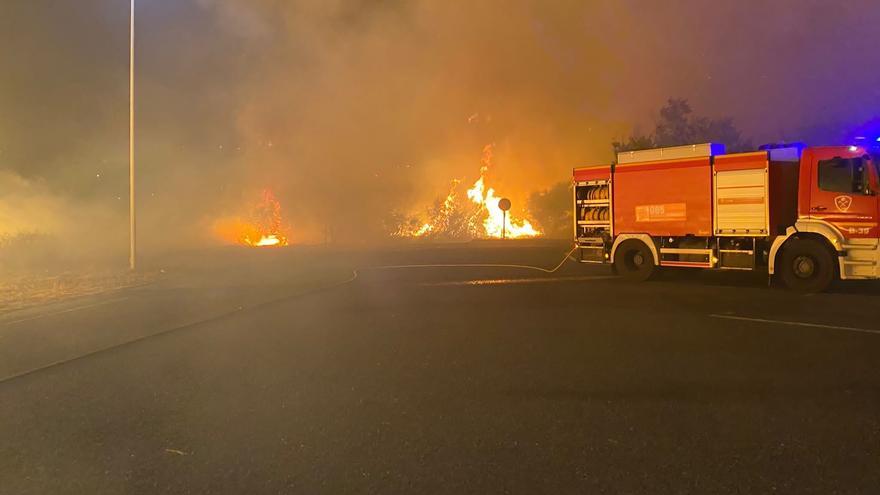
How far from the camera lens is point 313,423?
4832mm

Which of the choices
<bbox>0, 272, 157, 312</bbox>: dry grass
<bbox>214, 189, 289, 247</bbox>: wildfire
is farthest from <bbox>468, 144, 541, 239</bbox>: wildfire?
<bbox>0, 272, 157, 312</bbox>: dry grass

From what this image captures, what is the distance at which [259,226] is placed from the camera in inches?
1807

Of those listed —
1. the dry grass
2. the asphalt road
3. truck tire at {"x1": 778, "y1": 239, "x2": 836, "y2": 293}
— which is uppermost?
truck tire at {"x1": 778, "y1": 239, "x2": 836, "y2": 293}

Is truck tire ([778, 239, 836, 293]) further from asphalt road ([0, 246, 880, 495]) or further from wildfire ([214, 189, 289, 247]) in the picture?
wildfire ([214, 189, 289, 247])

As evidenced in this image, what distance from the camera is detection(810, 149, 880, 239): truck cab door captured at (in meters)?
11.4

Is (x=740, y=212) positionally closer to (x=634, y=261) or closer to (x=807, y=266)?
(x=807, y=266)

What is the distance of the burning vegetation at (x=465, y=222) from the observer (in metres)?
49.2

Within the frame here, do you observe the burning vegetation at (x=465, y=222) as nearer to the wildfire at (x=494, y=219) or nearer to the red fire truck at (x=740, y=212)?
the wildfire at (x=494, y=219)

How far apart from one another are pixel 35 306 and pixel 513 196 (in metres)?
43.9

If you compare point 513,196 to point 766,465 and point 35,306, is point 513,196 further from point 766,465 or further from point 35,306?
point 766,465

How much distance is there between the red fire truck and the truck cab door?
0.02 m

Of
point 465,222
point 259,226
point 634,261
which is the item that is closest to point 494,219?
point 465,222

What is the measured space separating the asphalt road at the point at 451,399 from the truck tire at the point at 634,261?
10.2 feet

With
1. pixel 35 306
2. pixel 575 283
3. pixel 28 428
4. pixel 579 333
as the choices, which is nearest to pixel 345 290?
pixel 575 283
